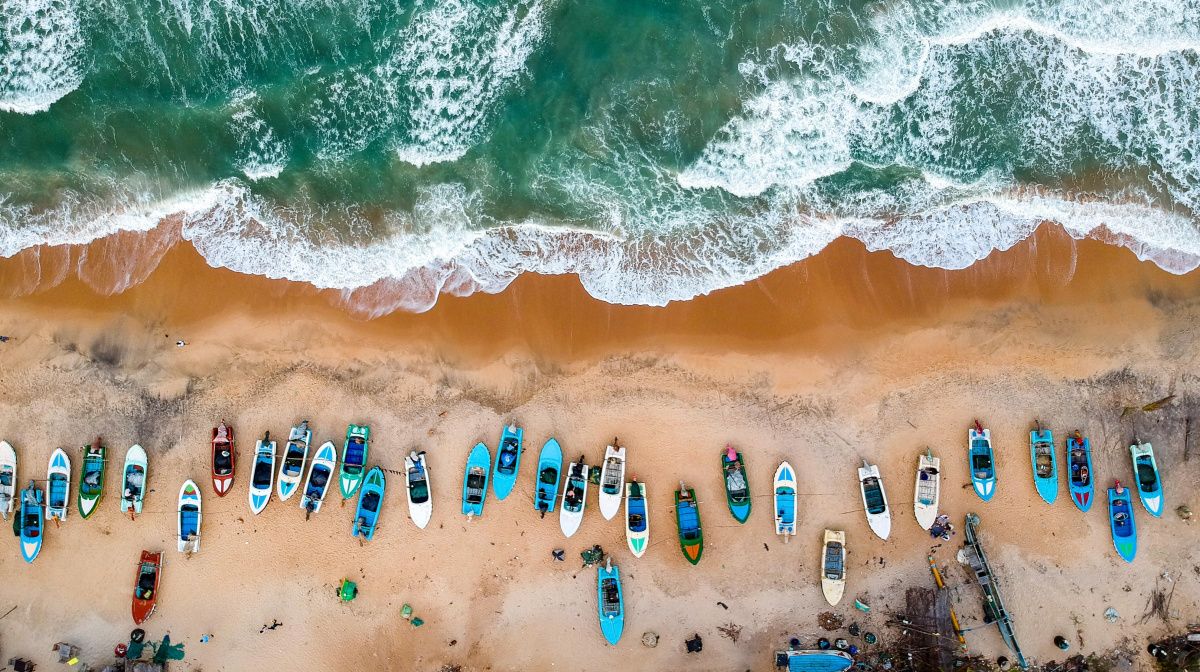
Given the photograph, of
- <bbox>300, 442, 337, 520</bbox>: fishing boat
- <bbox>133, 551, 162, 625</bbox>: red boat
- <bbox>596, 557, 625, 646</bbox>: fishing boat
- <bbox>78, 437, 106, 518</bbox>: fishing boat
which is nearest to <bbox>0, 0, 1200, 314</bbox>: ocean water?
<bbox>300, 442, 337, 520</bbox>: fishing boat

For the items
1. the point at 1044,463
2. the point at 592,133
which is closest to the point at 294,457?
the point at 592,133

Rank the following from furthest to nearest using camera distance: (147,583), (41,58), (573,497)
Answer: (147,583), (573,497), (41,58)

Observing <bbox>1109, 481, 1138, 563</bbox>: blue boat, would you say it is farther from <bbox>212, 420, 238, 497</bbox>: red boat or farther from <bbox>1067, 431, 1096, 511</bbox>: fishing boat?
<bbox>212, 420, 238, 497</bbox>: red boat

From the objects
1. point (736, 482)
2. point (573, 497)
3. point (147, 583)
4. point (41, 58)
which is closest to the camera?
point (41, 58)

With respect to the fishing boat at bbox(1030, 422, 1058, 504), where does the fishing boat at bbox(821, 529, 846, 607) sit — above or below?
below

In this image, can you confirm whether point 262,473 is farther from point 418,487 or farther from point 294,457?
point 418,487
